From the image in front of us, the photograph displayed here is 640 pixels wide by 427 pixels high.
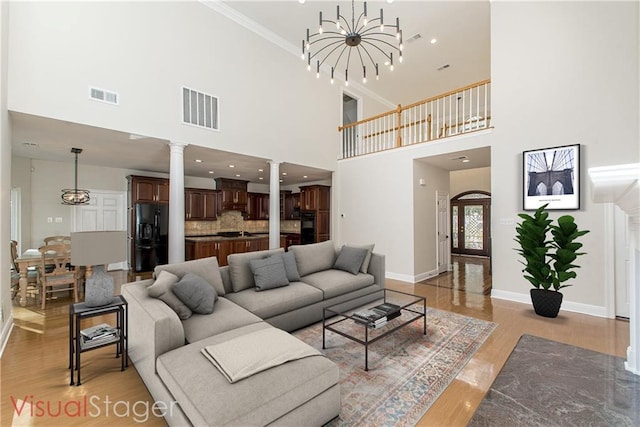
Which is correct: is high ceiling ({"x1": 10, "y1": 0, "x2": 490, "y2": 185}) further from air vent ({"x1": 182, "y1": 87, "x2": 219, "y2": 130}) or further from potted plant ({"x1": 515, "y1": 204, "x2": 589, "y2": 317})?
potted plant ({"x1": 515, "y1": 204, "x2": 589, "y2": 317})

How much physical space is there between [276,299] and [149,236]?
5.53 meters

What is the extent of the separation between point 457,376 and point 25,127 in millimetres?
6296

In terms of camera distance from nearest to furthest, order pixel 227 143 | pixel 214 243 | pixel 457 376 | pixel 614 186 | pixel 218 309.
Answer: pixel 614 186 < pixel 457 376 < pixel 218 309 < pixel 227 143 < pixel 214 243

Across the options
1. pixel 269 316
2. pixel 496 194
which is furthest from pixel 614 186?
pixel 496 194

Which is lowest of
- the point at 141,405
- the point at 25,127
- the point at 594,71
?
the point at 141,405

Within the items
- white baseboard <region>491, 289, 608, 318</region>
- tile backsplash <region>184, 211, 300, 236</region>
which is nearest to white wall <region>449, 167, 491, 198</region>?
white baseboard <region>491, 289, 608, 318</region>

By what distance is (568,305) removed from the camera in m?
4.08

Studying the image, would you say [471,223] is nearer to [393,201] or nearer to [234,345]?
[393,201]

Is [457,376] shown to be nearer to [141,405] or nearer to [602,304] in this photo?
[141,405]

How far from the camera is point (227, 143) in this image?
5.31 metres


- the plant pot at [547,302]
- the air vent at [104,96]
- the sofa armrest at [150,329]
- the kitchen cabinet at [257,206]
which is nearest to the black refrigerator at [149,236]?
the kitchen cabinet at [257,206]

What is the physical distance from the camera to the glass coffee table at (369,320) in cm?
260

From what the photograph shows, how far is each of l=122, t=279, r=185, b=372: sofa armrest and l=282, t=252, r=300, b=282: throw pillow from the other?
5.44 ft

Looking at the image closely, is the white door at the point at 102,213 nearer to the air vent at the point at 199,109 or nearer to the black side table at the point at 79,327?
the air vent at the point at 199,109
